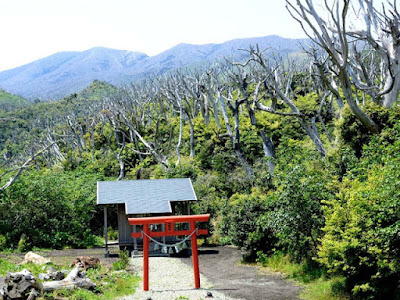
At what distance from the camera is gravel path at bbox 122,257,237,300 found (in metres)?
12.5

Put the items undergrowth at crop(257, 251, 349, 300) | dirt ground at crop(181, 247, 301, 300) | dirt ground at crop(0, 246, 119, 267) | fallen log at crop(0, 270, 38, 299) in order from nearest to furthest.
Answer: fallen log at crop(0, 270, 38, 299), undergrowth at crop(257, 251, 349, 300), dirt ground at crop(181, 247, 301, 300), dirt ground at crop(0, 246, 119, 267)

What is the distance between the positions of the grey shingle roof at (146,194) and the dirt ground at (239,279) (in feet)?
10.6

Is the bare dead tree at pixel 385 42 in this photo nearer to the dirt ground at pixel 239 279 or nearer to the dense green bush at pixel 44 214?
the dirt ground at pixel 239 279

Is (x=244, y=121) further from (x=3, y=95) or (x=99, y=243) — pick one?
(x=3, y=95)

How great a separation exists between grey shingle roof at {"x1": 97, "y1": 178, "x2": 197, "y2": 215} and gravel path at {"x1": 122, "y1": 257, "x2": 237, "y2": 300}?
306 cm

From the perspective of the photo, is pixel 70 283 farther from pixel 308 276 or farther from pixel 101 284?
pixel 308 276

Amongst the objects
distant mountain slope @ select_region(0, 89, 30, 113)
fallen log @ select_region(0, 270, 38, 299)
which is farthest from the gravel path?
distant mountain slope @ select_region(0, 89, 30, 113)

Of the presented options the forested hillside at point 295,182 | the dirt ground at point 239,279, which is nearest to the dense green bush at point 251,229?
the forested hillside at point 295,182

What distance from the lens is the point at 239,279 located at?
591 inches

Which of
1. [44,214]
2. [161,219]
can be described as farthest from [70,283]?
[44,214]

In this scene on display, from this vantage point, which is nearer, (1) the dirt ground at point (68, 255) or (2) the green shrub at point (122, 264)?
(2) the green shrub at point (122, 264)

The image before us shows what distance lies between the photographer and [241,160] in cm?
2719

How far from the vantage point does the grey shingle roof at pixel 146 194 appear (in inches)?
886

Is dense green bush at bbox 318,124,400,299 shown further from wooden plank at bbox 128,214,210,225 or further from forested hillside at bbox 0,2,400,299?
wooden plank at bbox 128,214,210,225
